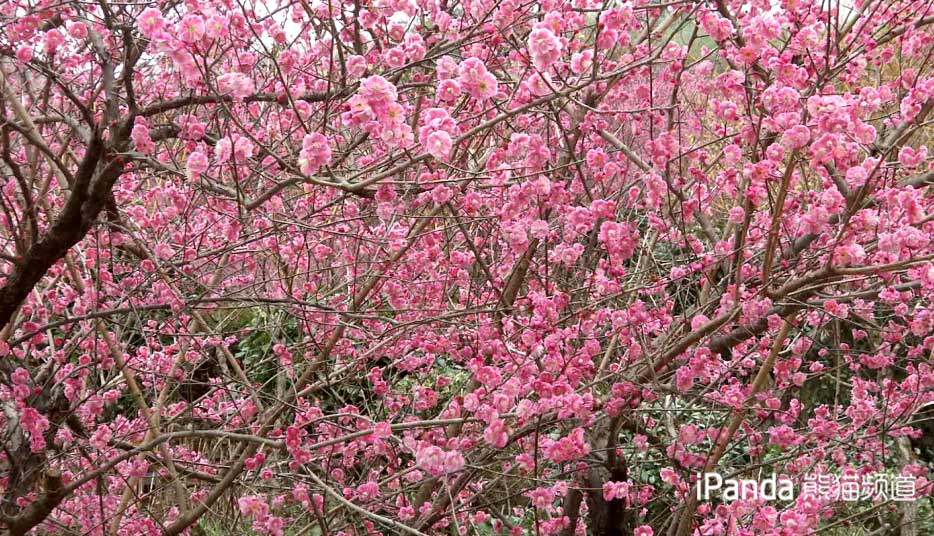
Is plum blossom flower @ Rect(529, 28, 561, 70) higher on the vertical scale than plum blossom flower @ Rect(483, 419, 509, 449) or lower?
higher

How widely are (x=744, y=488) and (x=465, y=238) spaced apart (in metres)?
1.60

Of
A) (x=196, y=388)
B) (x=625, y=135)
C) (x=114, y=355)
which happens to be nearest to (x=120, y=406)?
(x=196, y=388)

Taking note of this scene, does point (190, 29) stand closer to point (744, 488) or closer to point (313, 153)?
point (313, 153)

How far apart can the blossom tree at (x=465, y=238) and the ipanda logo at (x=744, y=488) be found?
5 centimetres

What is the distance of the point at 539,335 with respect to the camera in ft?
11.1

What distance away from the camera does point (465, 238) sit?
3.98 metres

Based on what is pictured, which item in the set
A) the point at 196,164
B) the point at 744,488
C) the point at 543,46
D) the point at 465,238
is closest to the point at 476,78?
the point at 543,46

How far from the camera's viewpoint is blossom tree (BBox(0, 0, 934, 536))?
9.27ft

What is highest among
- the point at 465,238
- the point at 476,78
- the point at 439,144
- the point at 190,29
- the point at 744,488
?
the point at 190,29

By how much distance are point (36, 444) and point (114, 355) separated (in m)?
0.56

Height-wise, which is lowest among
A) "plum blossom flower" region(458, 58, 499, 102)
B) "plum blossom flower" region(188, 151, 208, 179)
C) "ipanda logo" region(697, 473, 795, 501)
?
"ipanda logo" region(697, 473, 795, 501)

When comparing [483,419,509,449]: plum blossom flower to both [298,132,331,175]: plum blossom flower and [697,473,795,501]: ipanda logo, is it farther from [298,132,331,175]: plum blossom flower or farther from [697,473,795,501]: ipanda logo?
[298,132,331,175]: plum blossom flower

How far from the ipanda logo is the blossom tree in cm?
5

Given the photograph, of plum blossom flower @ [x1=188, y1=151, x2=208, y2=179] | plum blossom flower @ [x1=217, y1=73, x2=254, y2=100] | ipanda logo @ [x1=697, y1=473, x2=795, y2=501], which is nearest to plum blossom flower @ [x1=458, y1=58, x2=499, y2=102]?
plum blossom flower @ [x1=217, y1=73, x2=254, y2=100]
